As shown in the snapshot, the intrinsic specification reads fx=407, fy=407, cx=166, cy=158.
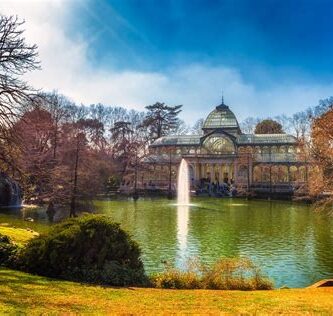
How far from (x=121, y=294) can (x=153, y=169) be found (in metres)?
58.8

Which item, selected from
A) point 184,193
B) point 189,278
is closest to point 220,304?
point 189,278

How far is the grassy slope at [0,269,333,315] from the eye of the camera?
7066mm

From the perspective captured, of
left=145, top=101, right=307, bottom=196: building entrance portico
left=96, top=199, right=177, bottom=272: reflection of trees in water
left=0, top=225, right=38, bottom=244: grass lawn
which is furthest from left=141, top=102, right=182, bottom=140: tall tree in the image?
left=0, top=225, right=38, bottom=244: grass lawn

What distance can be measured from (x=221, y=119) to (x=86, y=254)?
68.8m

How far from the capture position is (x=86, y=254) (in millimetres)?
10484

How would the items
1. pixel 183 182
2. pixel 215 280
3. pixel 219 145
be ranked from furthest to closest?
pixel 219 145, pixel 183 182, pixel 215 280

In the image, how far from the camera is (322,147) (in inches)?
960

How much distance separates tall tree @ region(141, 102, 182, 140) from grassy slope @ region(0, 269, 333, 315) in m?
74.9

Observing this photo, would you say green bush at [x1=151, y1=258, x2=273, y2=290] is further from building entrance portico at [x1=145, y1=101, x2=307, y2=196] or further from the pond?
building entrance portico at [x1=145, y1=101, x2=307, y2=196]

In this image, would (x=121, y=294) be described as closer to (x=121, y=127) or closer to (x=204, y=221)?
(x=204, y=221)

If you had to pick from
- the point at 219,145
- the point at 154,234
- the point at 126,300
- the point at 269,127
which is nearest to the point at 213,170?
the point at 219,145

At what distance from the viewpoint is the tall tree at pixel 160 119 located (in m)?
85.1

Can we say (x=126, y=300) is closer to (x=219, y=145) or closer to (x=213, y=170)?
(x=213, y=170)

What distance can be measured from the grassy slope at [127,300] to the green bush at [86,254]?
631mm
